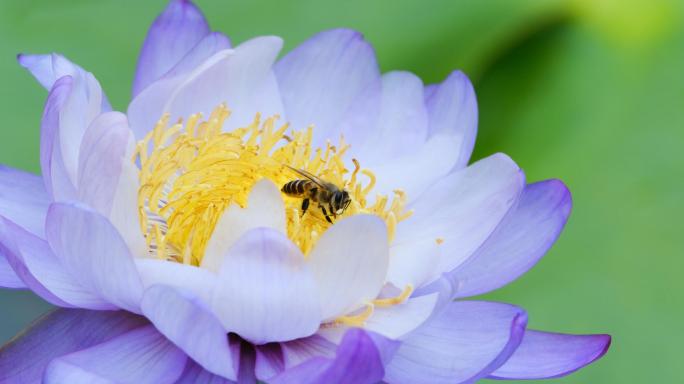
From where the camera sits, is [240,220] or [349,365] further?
[240,220]

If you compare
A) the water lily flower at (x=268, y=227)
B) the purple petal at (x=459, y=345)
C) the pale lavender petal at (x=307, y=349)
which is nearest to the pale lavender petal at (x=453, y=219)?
the water lily flower at (x=268, y=227)

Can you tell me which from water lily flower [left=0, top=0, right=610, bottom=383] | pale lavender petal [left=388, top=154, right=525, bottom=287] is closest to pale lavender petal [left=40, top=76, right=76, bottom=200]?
water lily flower [left=0, top=0, right=610, bottom=383]

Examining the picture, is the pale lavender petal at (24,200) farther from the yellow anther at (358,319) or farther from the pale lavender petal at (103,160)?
the yellow anther at (358,319)

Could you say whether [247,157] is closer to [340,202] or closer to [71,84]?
[340,202]

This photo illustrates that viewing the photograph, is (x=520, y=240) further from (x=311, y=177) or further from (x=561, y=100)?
(x=561, y=100)

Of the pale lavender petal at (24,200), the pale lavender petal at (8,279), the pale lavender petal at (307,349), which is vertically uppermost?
the pale lavender petal at (24,200)

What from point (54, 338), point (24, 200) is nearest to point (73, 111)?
point (24, 200)
